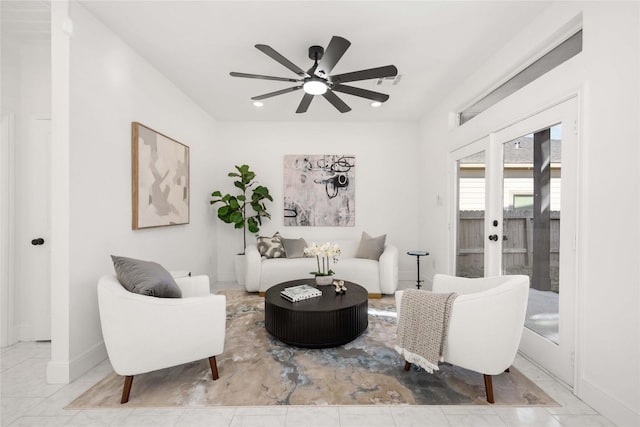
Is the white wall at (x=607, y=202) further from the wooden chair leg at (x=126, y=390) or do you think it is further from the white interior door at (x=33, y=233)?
the white interior door at (x=33, y=233)

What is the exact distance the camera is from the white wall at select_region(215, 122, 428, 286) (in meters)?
5.23

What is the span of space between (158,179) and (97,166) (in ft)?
2.67

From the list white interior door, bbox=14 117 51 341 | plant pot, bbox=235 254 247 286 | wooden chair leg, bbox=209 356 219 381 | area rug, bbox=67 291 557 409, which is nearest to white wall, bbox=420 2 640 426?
area rug, bbox=67 291 557 409

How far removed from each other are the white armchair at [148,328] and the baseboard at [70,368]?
569 mm

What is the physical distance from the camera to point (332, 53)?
2236 mm

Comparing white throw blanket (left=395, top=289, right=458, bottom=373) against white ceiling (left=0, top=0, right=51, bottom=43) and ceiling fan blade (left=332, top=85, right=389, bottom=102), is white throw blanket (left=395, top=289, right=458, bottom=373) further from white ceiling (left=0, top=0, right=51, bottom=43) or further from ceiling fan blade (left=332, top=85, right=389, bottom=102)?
white ceiling (left=0, top=0, right=51, bottom=43)

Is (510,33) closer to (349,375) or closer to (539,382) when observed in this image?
(539,382)

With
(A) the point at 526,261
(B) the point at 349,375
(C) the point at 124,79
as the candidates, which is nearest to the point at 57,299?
(C) the point at 124,79

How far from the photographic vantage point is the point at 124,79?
276cm

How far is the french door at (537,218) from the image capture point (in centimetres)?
211

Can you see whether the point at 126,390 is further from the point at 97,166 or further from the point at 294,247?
the point at 294,247

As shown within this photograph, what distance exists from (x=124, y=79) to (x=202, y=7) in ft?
3.61

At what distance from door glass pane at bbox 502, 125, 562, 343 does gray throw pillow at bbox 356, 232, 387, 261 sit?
1.82 m

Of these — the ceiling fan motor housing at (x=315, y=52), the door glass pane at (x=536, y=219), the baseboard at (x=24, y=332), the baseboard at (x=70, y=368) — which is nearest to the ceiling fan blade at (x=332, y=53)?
the ceiling fan motor housing at (x=315, y=52)
